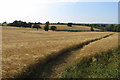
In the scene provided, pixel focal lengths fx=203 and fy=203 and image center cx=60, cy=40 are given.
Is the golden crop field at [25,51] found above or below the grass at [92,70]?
above

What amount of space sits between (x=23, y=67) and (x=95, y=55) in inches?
342

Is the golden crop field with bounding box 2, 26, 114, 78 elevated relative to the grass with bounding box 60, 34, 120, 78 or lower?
elevated

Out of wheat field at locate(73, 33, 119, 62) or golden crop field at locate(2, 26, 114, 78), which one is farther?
wheat field at locate(73, 33, 119, 62)

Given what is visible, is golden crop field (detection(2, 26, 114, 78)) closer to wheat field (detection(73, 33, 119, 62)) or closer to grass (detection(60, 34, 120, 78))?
wheat field (detection(73, 33, 119, 62))

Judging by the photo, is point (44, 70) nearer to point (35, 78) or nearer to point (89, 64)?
point (35, 78)

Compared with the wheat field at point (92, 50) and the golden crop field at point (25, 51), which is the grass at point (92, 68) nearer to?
the wheat field at point (92, 50)

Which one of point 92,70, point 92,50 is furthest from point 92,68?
point 92,50

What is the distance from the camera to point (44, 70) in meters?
14.7

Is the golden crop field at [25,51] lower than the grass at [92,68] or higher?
higher

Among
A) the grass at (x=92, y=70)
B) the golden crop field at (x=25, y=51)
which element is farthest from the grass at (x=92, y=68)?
the golden crop field at (x=25, y=51)

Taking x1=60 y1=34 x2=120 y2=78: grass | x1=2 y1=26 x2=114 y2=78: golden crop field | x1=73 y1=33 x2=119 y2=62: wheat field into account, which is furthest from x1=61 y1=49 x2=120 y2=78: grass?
x1=2 y1=26 x2=114 y2=78: golden crop field

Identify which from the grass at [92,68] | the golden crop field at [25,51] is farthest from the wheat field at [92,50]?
the golden crop field at [25,51]

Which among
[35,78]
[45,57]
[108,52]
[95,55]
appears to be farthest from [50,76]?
[108,52]

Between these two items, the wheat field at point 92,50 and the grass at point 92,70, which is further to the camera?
the wheat field at point 92,50
